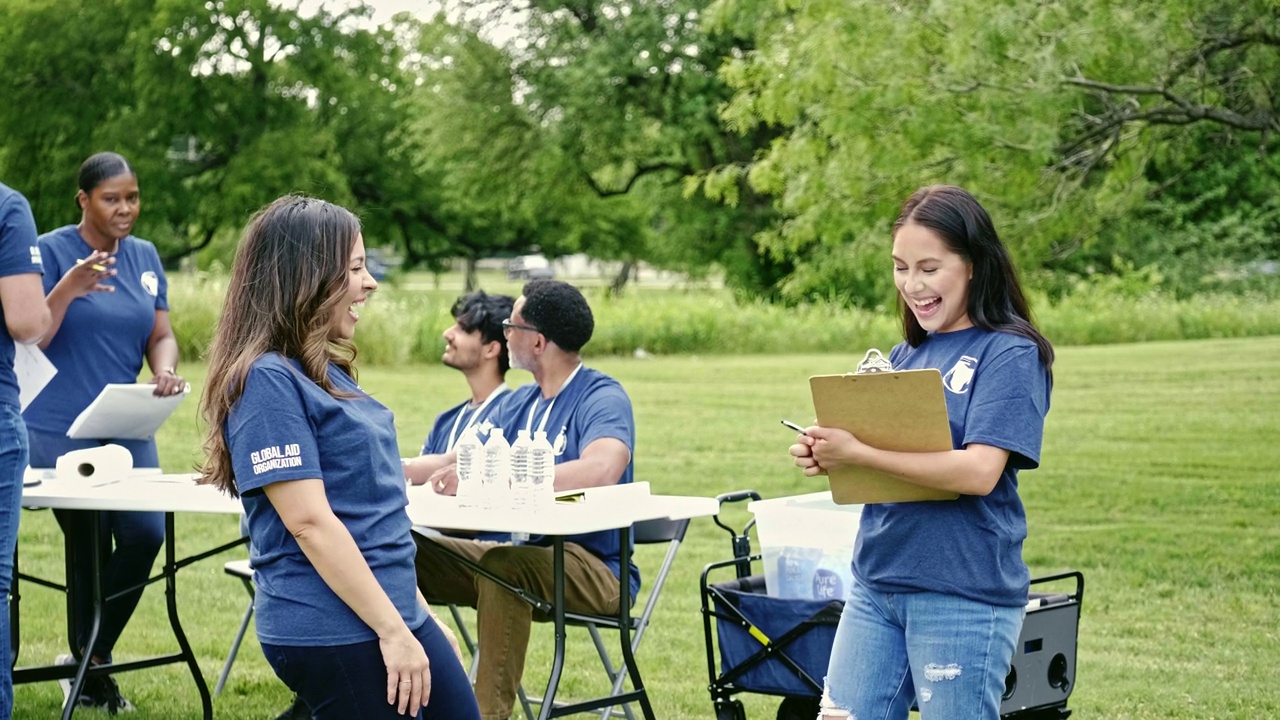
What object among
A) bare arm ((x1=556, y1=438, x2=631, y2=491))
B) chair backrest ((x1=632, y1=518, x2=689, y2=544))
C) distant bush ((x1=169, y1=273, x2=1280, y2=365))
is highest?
bare arm ((x1=556, y1=438, x2=631, y2=491))

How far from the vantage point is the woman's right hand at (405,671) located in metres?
2.63

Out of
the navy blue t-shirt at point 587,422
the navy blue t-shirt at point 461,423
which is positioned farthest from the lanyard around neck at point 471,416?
the navy blue t-shirt at point 587,422

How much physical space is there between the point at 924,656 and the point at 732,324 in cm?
1853

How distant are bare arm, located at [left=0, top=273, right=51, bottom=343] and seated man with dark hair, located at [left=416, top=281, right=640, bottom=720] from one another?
4.48 feet

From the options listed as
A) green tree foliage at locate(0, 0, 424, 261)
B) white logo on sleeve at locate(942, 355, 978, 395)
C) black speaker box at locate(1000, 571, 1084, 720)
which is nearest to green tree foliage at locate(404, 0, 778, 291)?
green tree foliage at locate(0, 0, 424, 261)

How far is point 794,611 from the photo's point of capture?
4078 mm

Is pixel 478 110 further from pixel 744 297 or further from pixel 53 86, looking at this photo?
pixel 53 86

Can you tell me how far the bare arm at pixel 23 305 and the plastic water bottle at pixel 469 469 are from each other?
121cm

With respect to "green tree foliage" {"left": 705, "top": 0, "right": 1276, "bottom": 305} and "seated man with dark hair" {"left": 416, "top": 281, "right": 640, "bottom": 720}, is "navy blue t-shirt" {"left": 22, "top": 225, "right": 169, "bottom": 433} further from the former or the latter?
"green tree foliage" {"left": 705, "top": 0, "right": 1276, "bottom": 305}

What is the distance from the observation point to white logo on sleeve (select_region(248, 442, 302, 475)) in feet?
8.42

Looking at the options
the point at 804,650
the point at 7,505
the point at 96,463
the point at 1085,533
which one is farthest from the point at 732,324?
the point at 7,505

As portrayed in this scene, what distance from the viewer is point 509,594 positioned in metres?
4.50

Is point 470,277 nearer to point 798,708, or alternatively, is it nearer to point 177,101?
point 177,101

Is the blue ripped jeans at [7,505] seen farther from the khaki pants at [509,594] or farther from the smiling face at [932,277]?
the smiling face at [932,277]
